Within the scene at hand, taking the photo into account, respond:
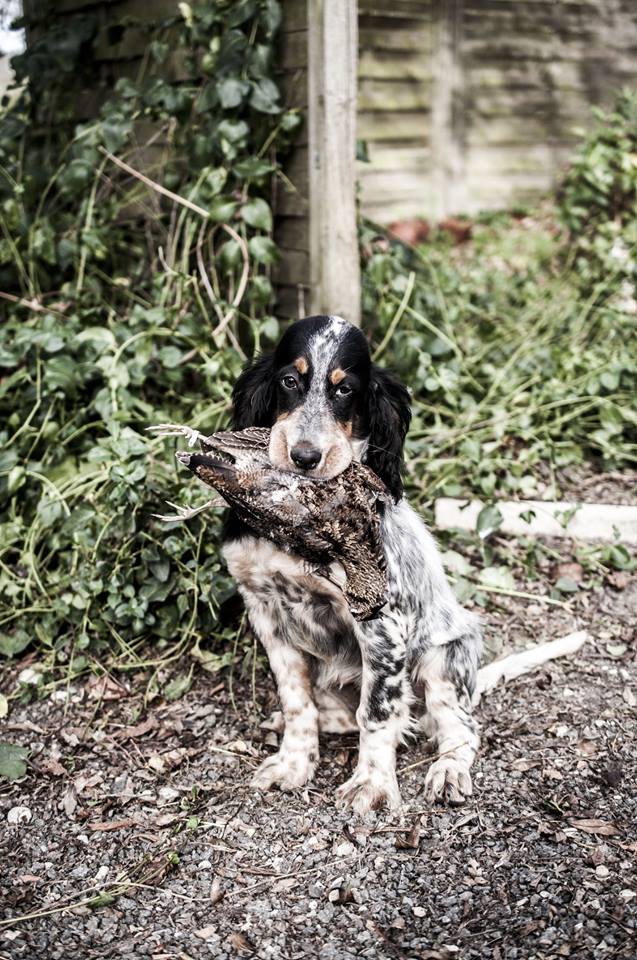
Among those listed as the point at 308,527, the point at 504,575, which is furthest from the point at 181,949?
the point at 504,575

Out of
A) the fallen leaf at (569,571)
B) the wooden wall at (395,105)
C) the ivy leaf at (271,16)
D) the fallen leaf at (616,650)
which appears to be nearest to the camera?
the fallen leaf at (616,650)

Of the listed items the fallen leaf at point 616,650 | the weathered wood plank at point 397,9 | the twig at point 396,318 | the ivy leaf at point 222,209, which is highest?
the weathered wood plank at point 397,9

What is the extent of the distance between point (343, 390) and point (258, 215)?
5.56ft

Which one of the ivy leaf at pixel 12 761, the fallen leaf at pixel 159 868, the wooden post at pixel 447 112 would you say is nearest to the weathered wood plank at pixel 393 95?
the wooden post at pixel 447 112

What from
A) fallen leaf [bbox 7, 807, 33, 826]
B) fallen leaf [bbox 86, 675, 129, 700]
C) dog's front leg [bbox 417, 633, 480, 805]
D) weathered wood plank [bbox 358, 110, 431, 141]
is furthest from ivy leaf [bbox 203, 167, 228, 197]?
weathered wood plank [bbox 358, 110, 431, 141]

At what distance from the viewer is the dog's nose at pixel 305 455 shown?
2949 millimetres

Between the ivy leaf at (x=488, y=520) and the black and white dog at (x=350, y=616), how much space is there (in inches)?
27.0

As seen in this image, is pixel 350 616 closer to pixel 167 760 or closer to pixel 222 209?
pixel 167 760

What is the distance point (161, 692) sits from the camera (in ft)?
12.4

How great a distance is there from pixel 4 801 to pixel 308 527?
1296 mm

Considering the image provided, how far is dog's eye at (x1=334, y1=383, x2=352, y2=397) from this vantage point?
3.24m

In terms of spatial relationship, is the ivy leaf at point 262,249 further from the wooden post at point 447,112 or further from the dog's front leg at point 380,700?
the wooden post at point 447,112

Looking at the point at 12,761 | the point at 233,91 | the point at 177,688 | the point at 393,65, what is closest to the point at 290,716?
the point at 177,688

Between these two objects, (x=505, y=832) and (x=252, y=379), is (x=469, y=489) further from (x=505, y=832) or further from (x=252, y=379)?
(x=505, y=832)
